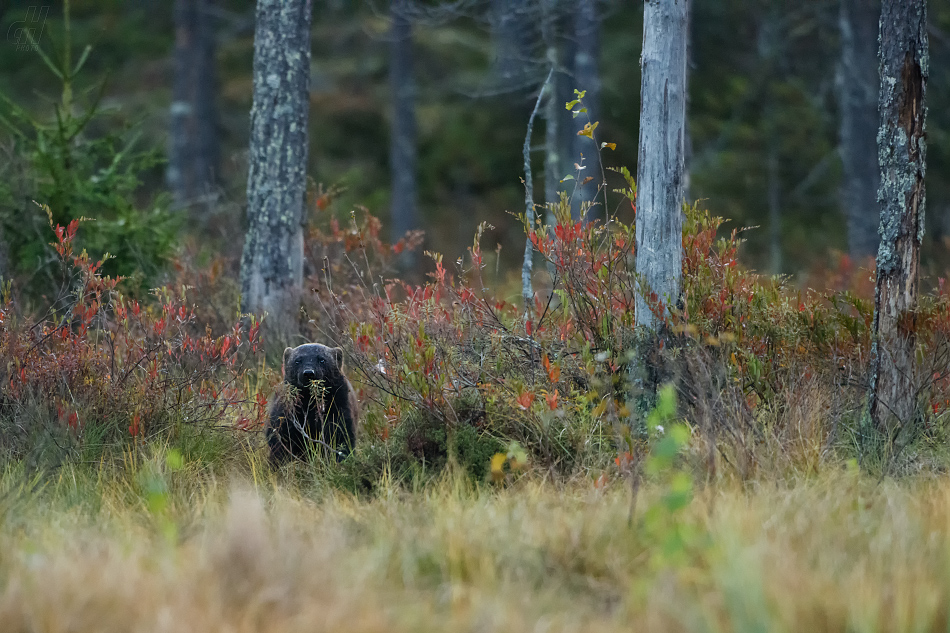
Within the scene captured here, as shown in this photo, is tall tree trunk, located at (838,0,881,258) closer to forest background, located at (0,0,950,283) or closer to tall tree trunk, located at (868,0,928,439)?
forest background, located at (0,0,950,283)

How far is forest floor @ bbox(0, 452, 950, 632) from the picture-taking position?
10.9 feet

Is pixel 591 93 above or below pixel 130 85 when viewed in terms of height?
below

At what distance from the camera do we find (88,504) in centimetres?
498

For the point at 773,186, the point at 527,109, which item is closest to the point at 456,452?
the point at 773,186

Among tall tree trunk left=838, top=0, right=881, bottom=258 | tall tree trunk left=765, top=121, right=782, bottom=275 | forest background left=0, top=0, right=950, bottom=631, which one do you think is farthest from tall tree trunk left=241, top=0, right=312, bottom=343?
tall tree trunk left=765, top=121, right=782, bottom=275

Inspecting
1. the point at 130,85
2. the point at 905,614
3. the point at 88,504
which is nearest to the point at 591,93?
the point at 88,504

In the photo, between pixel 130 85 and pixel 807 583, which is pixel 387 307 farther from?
pixel 130 85

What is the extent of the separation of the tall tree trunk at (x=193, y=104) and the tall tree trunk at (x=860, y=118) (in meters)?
13.3

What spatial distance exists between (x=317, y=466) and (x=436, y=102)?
1899 cm

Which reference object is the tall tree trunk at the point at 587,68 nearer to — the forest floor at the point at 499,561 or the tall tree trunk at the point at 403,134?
the tall tree trunk at the point at 403,134

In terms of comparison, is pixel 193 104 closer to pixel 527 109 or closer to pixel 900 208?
pixel 527 109

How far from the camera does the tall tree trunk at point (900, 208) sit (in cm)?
570

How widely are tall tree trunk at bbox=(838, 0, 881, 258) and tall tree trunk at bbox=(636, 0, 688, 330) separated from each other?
1149cm

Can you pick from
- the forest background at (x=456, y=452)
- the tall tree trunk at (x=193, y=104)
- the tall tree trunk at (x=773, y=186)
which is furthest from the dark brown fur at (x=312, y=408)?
the tall tree trunk at (x=193, y=104)
